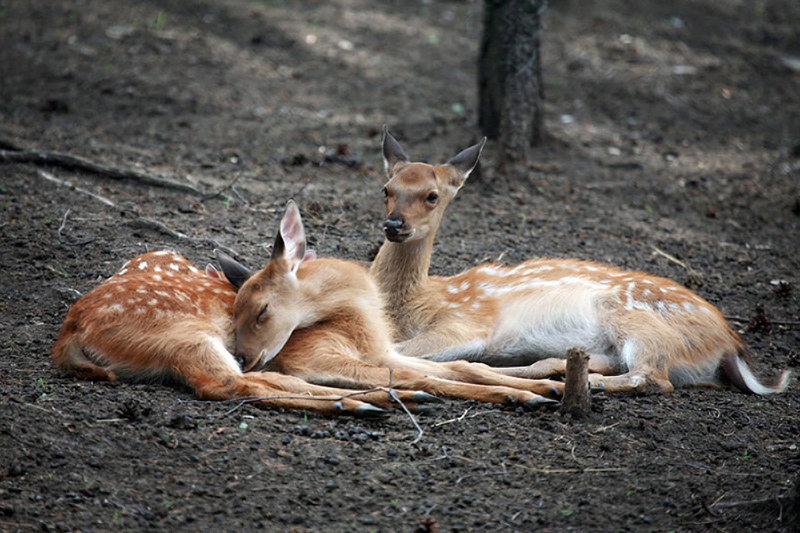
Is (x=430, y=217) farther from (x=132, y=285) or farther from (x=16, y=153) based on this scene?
(x=16, y=153)

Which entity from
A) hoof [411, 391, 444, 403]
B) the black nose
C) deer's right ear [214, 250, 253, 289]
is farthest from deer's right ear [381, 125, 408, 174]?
hoof [411, 391, 444, 403]

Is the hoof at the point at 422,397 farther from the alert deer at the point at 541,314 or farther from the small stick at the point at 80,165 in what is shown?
the small stick at the point at 80,165

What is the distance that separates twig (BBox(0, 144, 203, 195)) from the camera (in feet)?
22.7

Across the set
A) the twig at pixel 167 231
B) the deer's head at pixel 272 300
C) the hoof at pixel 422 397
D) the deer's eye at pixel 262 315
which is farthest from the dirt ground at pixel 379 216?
the deer's eye at pixel 262 315

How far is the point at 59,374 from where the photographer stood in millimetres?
4309

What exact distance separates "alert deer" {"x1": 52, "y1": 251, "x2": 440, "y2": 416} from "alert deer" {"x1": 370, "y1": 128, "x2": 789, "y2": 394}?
3.22ft

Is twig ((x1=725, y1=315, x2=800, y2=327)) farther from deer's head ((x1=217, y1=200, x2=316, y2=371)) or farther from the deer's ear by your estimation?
deer's head ((x1=217, y1=200, x2=316, y2=371))

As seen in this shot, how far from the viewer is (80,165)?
6.97 m

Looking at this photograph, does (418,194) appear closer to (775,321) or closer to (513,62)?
(775,321)

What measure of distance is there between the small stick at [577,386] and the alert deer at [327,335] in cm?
16

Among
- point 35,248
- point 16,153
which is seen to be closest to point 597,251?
point 35,248

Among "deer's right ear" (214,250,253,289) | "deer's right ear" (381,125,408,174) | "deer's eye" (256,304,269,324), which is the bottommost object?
"deer's eye" (256,304,269,324)

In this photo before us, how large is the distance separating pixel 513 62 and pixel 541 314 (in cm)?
311

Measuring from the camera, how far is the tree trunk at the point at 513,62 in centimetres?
745
